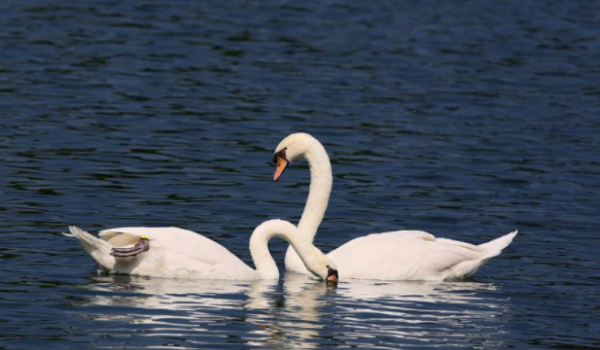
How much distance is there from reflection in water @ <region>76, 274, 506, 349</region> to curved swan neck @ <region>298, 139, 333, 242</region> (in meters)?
1.43

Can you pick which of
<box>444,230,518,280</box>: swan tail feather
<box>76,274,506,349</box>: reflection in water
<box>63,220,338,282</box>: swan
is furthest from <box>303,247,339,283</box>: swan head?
Answer: <box>444,230,518,280</box>: swan tail feather

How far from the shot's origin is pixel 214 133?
20.7m

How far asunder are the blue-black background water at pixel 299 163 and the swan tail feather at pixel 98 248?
0.70 ft

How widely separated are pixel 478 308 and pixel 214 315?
2.29m

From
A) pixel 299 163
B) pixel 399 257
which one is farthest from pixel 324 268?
pixel 299 163

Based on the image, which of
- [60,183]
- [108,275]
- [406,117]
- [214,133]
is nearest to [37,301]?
[108,275]

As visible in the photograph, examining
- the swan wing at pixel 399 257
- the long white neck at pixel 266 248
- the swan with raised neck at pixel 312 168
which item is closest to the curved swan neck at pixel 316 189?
the swan with raised neck at pixel 312 168

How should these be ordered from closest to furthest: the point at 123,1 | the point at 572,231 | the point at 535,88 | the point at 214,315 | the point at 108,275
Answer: the point at 214,315
the point at 108,275
the point at 572,231
the point at 535,88
the point at 123,1

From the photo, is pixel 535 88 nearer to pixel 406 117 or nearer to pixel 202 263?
pixel 406 117

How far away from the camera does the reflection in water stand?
10.9 meters

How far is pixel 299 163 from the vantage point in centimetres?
2009

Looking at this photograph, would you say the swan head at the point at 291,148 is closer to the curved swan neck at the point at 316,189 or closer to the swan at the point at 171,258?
the curved swan neck at the point at 316,189

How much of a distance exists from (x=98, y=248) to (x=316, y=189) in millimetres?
2996

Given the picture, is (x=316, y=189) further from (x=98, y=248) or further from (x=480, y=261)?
(x=98, y=248)
